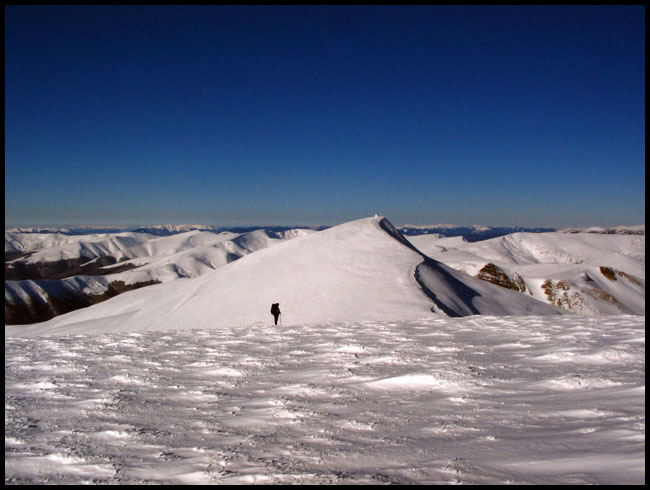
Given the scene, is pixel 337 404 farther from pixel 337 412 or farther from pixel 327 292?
pixel 327 292

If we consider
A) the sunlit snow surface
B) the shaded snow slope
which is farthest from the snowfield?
the shaded snow slope

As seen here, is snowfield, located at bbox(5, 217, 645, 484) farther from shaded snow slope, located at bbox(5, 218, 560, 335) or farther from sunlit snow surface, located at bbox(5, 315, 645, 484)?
shaded snow slope, located at bbox(5, 218, 560, 335)

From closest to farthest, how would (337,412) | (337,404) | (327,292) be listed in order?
(337,412) → (337,404) → (327,292)

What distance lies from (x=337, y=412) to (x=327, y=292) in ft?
74.5

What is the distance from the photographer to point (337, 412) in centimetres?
566

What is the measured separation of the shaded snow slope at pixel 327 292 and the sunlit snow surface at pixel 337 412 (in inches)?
580

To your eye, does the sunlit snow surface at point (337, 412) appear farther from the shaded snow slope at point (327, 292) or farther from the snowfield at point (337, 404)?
the shaded snow slope at point (327, 292)

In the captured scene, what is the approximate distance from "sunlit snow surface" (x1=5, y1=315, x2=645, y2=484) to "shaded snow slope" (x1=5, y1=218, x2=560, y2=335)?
48.3 ft

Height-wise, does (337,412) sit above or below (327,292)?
above

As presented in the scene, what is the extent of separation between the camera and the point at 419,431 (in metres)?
4.82

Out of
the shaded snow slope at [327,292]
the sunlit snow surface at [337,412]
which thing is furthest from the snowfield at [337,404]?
the shaded snow slope at [327,292]

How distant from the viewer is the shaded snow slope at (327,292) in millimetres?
25844

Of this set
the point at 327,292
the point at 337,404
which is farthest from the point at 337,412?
the point at 327,292

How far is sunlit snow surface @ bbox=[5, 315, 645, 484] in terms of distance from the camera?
3848mm
